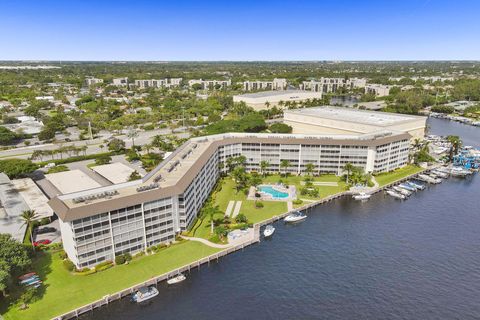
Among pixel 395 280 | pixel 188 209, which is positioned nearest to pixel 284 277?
pixel 395 280

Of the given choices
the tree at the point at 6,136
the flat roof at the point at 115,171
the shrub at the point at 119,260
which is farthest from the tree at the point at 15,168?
the shrub at the point at 119,260

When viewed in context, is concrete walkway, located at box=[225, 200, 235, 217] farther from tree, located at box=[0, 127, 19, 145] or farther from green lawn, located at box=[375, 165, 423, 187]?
tree, located at box=[0, 127, 19, 145]

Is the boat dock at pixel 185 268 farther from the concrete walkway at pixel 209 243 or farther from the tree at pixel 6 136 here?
the tree at pixel 6 136

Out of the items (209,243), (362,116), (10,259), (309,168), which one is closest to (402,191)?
(309,168)

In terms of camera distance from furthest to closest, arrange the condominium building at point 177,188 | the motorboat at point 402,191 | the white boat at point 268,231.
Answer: the motorboat at point 402,191, the white boat at point 268,231, the condominium building at point 177,188

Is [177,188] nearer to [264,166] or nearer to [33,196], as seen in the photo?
[264,166]
